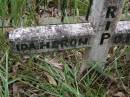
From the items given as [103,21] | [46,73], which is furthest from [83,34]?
[46,73]

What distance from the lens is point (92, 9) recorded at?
157 centimetres

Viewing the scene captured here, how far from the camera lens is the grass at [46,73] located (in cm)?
164

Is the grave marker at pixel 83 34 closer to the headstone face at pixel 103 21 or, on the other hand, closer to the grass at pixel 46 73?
the headstone face at pixel 103 21

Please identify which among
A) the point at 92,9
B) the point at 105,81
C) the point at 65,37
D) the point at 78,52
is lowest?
the point at 105,81

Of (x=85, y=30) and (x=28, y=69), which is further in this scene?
(x=28, y=69)

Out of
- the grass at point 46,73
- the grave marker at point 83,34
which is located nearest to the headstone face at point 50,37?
the grave marker at point 83,34

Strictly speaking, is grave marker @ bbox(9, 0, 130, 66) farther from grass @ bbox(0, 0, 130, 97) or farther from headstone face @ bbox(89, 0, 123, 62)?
grass @ bbox(0, 0, 130, 97)

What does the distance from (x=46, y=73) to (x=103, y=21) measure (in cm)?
44

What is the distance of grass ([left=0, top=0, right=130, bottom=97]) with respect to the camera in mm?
1639

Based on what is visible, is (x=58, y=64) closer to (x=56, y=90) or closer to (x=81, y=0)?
(x=56, y=90)

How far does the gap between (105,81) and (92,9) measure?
0.44 meters

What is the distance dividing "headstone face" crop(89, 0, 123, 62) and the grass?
0.09 meters

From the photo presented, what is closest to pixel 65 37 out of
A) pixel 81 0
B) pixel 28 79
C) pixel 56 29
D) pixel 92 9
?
pixel 56 29

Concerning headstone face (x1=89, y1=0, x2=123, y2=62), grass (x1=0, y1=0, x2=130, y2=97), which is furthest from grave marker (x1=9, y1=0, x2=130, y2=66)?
grass (x1=0, y1=0, x2=130, y2=97)
